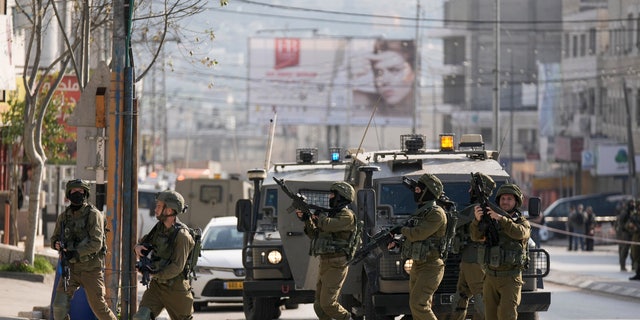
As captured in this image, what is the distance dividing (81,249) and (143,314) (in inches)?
77.9

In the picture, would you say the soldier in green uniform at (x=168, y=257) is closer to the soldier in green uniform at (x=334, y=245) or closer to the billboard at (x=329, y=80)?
the soldier in green uniform at (x=334, y=245)

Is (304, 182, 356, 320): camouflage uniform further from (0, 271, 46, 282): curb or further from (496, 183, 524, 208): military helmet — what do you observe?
(0, 271, 46, 282): curb

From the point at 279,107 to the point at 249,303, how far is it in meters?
66.7

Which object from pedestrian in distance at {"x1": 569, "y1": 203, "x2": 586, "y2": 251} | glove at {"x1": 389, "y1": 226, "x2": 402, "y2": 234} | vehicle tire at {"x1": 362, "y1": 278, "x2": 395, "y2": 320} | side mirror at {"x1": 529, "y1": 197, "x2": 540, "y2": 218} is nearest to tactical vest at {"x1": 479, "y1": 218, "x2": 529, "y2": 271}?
glove at {"x1": 389, "y1": 226, "x2": 402, "y2": 234}

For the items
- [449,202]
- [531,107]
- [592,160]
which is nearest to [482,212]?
[449,202]

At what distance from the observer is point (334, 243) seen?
49.9 feet

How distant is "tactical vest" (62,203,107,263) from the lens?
1457 centimetres

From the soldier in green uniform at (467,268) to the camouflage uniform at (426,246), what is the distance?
1.68ft

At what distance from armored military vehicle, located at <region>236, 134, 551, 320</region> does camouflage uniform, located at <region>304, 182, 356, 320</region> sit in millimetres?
206

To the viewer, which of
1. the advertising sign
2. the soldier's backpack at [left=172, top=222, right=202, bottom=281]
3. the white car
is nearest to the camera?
the soldier's backpack at [left=172, top=222, right=202, bottom=281]

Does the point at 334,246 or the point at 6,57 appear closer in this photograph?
the point at 334,246

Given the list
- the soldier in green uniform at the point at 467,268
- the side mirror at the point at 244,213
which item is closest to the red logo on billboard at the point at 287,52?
the side mirror at the point at 244,213

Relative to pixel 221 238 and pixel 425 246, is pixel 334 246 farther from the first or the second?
pixel 221 238

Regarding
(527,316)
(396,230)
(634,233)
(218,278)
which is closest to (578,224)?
(634,233)
